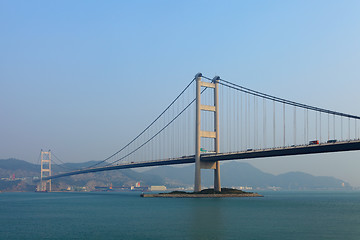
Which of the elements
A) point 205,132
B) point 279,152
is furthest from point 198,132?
point 279,152

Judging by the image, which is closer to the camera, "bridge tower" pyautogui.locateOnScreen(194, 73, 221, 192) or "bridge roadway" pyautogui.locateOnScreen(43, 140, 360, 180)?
"bridge roadway" pyautogui.locateOnScreen(43, 140, 360, 180)

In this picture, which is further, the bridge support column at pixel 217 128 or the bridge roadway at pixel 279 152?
the bridge support column at pixel 217 128

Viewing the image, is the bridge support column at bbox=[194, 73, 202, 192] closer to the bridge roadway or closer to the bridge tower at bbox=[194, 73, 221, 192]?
the bridge tower at bbox=[194, 73, 221, 192]

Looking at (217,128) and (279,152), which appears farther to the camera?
(217,128)

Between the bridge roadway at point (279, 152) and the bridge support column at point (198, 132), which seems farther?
the bridge support column at point (198, 132)

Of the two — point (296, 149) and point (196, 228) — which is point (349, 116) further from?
point (196, 228)

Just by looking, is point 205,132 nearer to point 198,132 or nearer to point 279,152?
point 198,132

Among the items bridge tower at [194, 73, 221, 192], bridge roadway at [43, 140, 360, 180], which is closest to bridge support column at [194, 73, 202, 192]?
bridge tower at [194, 73, 221, 192]

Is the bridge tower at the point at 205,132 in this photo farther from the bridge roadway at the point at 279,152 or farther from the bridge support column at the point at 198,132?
the bridge roadway at the point at 279,152

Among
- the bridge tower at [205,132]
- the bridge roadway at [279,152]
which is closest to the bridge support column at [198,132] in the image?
the bridge tower at [205,132]

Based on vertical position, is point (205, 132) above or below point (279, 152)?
above

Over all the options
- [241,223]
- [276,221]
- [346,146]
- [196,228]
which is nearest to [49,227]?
[196,228]
